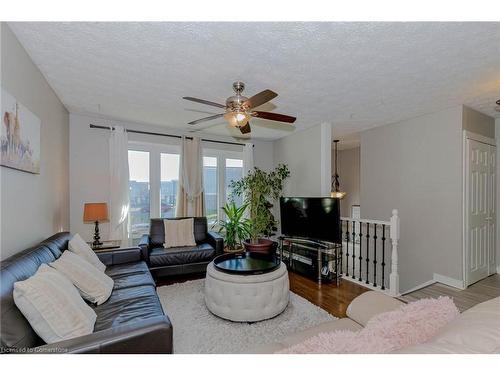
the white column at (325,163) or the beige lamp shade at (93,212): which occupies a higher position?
the white column at (325,163)

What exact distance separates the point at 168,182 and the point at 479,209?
16.8ft

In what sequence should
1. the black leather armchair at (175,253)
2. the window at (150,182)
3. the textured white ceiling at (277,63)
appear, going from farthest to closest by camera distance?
1. the window at (150,182)
2. the black leather armchair at (175,253)
3. the textured white ceiling at (277,63)

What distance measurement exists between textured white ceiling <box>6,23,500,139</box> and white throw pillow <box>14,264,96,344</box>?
1.74 metres

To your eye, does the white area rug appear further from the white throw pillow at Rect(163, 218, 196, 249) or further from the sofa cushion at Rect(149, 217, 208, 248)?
the sofa cushion at Rect(149, 217, 208, 248)

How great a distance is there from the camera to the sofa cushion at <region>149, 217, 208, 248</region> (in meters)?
3.79

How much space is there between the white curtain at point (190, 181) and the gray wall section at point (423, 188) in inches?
131

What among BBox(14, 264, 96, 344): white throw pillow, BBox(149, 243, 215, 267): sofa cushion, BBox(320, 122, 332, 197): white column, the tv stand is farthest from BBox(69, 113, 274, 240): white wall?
BBox(320, 122, 332, 197): white column

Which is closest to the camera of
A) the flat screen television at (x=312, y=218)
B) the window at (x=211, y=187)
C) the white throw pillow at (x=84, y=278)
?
the white throw pillow at (x=84, y=278)

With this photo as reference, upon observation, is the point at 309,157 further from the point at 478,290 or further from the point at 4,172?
the point at 4,172

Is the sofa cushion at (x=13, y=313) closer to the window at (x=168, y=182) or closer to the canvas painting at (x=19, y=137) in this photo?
the canvas painting at (x=19, y=137)

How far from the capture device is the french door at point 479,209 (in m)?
3.19

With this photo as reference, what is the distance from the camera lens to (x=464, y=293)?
303 cm

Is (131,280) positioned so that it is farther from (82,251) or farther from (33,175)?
(33,175)

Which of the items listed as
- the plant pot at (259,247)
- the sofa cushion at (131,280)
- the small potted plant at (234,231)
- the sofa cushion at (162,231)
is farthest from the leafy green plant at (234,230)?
the sofa cushion at (131,280)
